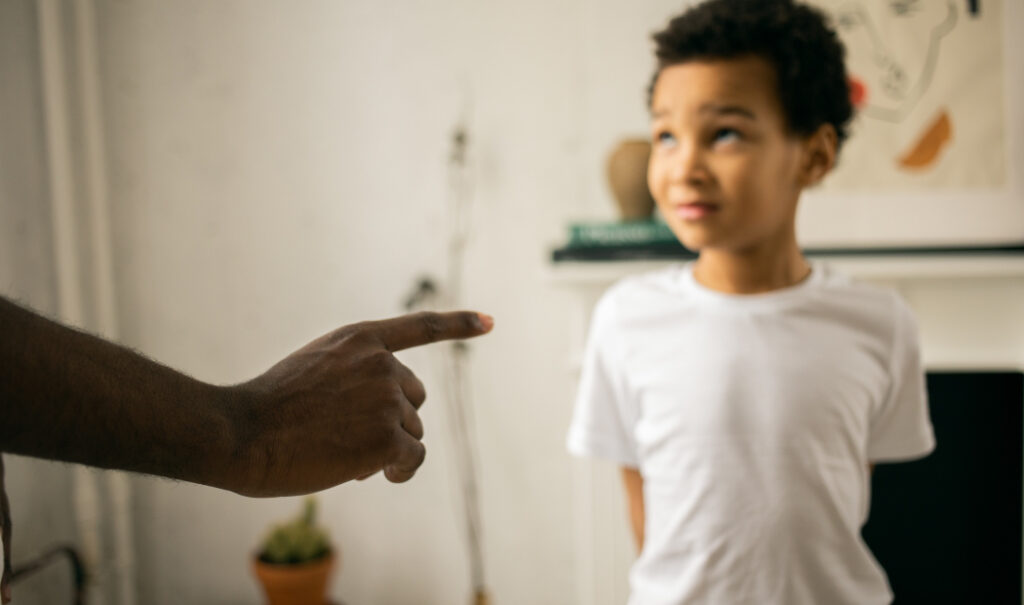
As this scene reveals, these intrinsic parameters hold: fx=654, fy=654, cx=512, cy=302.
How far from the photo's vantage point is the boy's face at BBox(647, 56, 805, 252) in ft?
2.39

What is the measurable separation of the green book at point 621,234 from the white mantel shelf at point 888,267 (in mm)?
37

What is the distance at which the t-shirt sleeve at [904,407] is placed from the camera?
0.83m

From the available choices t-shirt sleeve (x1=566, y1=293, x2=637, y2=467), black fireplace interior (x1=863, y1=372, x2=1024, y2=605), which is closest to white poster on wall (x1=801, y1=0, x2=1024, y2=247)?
black fireplace interior (x1=863, y1=372, x2=1024, y2=605)

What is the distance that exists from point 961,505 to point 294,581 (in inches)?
54.6

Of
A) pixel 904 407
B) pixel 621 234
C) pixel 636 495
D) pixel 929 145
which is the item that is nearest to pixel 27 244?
pixel 621 234

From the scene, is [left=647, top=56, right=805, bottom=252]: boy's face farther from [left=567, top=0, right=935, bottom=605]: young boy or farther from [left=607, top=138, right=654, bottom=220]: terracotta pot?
[left=607, top=138, right=654, bottom=220]: terracotta pot

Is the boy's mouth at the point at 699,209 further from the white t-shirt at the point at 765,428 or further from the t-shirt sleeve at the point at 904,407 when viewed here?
the t-shirt sleeve at the point at 904,407

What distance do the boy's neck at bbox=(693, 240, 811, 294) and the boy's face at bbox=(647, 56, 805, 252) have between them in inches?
2.1

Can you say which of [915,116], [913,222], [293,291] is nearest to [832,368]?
[913,222]

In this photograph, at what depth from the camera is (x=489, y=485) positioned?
1635 millimetres

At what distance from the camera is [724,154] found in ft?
2.39

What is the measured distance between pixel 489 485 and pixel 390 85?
3.38 ft

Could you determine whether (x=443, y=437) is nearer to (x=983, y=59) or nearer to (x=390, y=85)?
(x=390, y=85)

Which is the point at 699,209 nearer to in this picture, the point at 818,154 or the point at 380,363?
the point at 818,154
